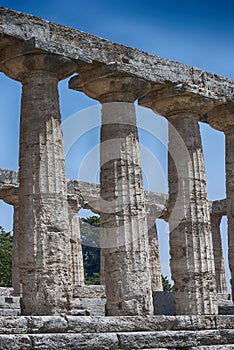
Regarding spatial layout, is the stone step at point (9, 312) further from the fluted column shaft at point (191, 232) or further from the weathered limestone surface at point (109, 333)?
the fluted column shaft at point (191, 232)

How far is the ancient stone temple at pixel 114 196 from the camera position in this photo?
23.4 metres

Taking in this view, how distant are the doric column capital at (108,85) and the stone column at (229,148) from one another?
5020 millimetres

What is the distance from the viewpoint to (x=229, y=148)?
33.2 metres

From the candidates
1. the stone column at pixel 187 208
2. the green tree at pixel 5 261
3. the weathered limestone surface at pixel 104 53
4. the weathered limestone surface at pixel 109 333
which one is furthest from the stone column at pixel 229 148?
the green tree at pixel 5 261

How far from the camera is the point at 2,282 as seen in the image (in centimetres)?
5969

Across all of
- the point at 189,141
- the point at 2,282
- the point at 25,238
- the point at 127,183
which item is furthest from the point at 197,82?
the point at 2,282

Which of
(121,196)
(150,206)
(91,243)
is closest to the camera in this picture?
(121,196)

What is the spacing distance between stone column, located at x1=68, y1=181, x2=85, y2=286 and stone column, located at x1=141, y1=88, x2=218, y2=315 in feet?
39.2

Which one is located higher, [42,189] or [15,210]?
[15,210]

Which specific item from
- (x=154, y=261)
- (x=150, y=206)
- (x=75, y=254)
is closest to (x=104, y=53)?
(x=75, y=254)

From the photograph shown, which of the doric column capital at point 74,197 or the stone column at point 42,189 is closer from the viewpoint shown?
the stone column at point 42,189

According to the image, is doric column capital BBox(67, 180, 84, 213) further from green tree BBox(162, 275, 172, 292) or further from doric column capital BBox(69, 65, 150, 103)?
green tree BBox(162, 275, 172, 292)

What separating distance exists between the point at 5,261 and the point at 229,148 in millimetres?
32424

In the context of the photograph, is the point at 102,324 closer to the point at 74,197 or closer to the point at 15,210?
the point at 15,210
